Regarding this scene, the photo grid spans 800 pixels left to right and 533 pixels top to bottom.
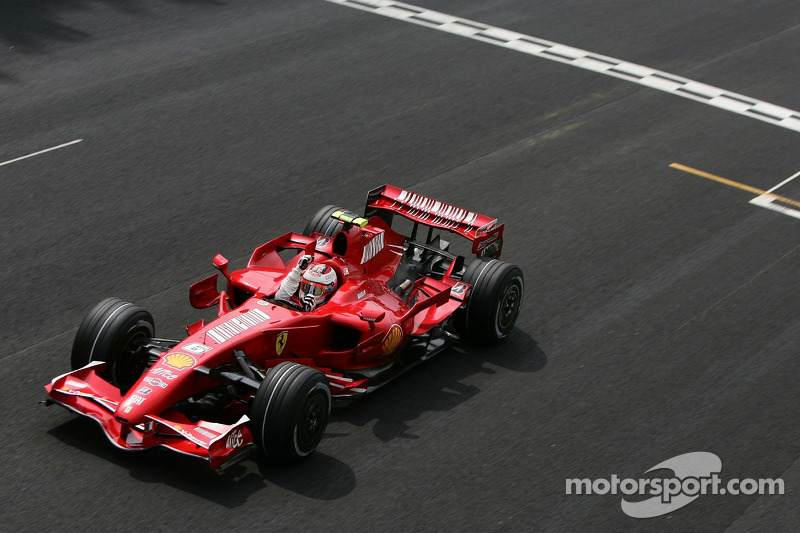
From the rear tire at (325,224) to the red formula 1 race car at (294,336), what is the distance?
1 centimetres

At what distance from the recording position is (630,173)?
1571 centimetres

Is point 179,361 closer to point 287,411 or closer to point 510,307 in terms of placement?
point 287,411

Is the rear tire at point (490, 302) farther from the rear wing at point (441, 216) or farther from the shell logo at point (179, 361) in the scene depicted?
the shell logo at point (179, 361)

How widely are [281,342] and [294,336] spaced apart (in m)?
0.15

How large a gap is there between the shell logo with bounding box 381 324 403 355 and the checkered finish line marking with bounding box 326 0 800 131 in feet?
32.8

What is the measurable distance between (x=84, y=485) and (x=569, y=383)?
469cm

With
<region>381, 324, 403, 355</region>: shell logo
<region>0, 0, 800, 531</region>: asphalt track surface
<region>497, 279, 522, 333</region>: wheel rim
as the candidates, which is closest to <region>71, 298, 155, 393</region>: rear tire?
<region>0, 0, 800, 531</region>: asphalt track surface

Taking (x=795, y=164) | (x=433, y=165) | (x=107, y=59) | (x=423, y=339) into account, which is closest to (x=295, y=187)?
(x=433, y=165)

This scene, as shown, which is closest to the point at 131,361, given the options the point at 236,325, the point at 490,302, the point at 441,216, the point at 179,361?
the point at 179,361

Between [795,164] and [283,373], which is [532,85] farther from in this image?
[283,373]

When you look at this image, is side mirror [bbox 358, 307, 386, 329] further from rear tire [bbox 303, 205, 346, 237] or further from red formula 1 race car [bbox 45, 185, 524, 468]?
rear tire [bbox 303, 205, 346, 237]

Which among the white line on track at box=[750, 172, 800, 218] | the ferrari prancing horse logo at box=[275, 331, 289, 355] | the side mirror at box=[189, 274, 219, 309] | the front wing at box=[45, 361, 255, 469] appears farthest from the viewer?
the white line on track at box=[750, 172, 800, 218]

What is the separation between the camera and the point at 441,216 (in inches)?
468

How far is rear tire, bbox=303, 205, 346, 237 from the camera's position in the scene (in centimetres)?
1173
